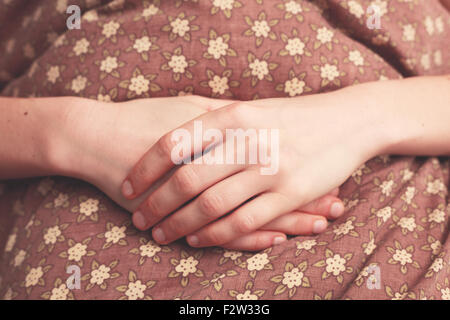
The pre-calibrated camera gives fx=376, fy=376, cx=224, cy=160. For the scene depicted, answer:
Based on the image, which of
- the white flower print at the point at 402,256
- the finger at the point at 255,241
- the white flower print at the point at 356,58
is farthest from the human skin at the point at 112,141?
the white flower print at the point at 356,58

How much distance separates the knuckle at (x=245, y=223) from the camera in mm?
551

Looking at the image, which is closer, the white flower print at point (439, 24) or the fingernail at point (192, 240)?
the fingernail at point (192, 240)

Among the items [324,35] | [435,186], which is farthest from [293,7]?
[435,186]

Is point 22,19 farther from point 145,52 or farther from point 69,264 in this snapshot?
point 69,264

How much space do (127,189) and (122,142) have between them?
0.08 metres

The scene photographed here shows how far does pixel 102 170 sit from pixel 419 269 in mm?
509

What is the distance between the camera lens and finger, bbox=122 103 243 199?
0.56 meters

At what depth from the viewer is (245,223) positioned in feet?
1.81

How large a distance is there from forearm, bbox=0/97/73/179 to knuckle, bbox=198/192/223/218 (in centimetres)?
26

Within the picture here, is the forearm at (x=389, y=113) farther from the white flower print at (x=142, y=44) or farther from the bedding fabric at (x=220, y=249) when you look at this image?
the white flower print at (x=142, y=44)

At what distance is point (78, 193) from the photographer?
635mm

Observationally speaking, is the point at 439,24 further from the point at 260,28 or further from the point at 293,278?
the point at 293,278

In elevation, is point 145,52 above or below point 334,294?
above

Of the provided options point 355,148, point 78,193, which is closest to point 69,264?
point 78,193
